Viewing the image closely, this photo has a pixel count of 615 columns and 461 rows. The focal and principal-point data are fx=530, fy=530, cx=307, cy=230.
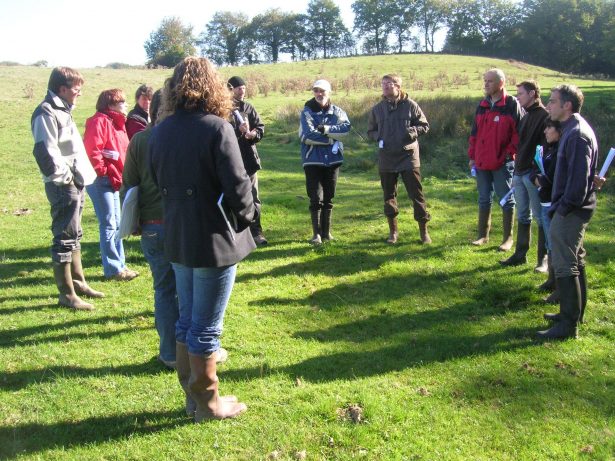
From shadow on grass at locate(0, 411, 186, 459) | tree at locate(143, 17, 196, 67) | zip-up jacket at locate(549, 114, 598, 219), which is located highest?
tree at locate(143, 17, 196, 67)

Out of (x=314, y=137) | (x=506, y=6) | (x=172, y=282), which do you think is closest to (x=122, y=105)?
(x=314, y=137)

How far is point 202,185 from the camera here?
10.9 ft

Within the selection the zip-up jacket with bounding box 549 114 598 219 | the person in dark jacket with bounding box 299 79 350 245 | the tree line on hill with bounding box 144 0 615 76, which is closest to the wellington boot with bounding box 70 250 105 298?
the person in dark jacket with bounding box 299 79 350 245

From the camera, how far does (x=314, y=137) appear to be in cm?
796

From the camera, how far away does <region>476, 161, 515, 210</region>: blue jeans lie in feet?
25.0

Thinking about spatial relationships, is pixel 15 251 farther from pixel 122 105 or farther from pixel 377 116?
pixel 377 116

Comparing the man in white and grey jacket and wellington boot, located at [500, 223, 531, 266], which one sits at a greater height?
the man in white and grey jacket

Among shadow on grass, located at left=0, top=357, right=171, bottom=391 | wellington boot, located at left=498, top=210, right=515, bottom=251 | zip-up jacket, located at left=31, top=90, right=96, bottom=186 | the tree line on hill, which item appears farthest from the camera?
the tree line on hill

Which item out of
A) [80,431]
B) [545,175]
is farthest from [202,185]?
[545,175]

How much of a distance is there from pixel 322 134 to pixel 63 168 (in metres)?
3.78

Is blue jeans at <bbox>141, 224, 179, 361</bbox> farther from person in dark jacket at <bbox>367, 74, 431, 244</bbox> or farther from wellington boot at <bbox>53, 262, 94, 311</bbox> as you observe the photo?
person in dark jacket at <bbox>367, 74, 431, 244</bbox>

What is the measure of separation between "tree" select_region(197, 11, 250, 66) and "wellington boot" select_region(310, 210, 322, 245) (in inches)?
3428

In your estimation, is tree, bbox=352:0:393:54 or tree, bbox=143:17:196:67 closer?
tree, bbox=143:17:196:67

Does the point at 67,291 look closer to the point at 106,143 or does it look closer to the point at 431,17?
the point at 106,143
